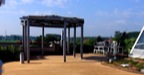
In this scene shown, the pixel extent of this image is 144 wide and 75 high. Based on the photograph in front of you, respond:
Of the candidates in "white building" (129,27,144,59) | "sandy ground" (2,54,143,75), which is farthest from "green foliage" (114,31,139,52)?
"sandy ground" (2,54,143,75)

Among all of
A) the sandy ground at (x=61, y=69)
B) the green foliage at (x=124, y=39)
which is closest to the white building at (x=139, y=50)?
the sandy ground at (x=61, y=69)

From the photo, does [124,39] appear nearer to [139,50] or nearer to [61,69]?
[139,50]

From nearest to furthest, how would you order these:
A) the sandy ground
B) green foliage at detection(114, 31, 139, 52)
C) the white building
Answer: the sandy ground < the white building < green foliage at detection(114, 31, 139, 52)

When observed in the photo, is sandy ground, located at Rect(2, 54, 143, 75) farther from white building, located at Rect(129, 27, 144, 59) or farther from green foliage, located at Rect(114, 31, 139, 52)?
green foliage, located at Rect(114, 31, 139, 52)

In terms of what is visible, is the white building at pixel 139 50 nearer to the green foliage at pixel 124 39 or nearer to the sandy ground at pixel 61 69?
the sandy ground at pixel 61 69

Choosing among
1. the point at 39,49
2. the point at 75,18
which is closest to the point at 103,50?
the point at 39,49

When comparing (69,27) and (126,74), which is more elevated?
A: (69,27)

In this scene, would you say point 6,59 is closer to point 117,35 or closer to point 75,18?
point 75,18

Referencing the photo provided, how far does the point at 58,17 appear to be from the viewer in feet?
79.6

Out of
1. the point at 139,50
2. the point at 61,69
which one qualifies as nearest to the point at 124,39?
the point at 139,50

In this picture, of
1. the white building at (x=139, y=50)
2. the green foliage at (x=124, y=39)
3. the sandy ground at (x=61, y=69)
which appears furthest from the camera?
the green foliage at (x=124, y=39)

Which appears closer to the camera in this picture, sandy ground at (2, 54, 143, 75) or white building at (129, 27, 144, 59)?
sandy ground at (2, 54, 143, 75)

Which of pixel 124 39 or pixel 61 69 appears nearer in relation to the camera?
pixel 61 69

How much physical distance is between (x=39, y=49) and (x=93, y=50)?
7.35m
